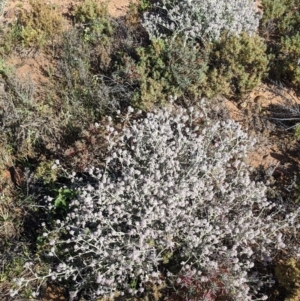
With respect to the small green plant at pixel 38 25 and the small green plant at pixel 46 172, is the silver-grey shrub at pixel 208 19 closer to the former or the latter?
the small green plant at pixel 38 25

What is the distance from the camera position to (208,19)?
650cm

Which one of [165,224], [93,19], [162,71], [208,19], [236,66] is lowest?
[165,224]

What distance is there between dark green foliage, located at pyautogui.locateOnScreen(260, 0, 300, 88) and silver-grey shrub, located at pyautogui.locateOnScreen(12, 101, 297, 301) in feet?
6.54

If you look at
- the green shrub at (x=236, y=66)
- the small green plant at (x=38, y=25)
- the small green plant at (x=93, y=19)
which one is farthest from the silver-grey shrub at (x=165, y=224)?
the small green plant at (x=38, y=25)

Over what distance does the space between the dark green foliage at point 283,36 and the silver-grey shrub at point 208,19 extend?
0.36 m

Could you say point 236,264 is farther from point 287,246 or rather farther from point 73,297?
point 73,297

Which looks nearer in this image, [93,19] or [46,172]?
[46,172]

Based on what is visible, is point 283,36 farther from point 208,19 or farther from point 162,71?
point 162,71

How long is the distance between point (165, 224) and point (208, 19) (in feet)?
11.5

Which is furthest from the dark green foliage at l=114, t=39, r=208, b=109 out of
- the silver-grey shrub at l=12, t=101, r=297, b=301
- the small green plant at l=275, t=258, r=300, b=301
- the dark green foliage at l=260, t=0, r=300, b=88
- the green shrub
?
the small green plant at l=275, t=258, r=300, b=301

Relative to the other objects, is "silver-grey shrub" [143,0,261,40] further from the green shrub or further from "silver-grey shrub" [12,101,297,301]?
"silver-grey shrub" [12,101,297,301]

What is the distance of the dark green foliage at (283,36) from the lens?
21.0 feet

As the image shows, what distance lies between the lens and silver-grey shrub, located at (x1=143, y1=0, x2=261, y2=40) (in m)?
6.49

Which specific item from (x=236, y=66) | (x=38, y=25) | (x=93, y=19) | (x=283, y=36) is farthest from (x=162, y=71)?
(x=38, y=25)
